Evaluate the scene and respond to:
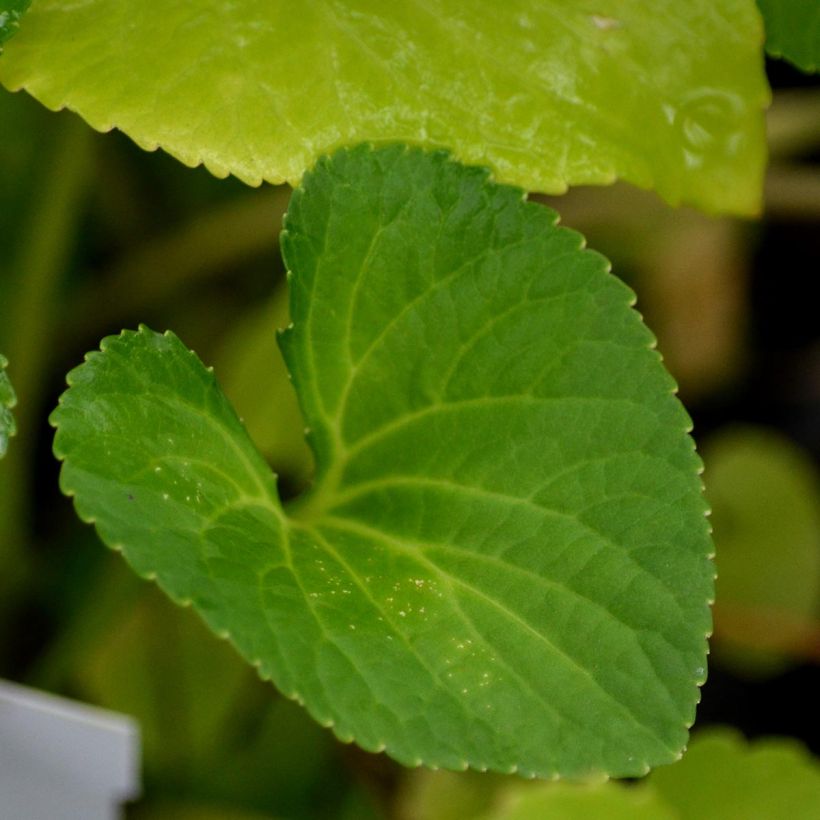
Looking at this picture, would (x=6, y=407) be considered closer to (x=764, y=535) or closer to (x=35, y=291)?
(x=35, y=291)

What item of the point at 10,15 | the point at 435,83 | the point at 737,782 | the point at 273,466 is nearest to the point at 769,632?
the point at 737,782

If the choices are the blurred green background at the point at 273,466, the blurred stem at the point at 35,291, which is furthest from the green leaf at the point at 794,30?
the blurred stem at the point at 35,291

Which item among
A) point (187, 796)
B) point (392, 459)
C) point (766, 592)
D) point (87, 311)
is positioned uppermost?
point (392, 459)

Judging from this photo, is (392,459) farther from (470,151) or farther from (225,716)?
(225,716)

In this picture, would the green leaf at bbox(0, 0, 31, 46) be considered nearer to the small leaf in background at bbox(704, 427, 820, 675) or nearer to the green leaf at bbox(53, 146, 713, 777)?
the green leaf at bbox(53, 146, 713, 777)

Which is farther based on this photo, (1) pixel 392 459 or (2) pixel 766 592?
(2) pixel 766 592

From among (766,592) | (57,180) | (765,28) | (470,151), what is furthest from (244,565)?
(766,592)

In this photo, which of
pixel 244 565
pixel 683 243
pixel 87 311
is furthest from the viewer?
pixel 683 243
